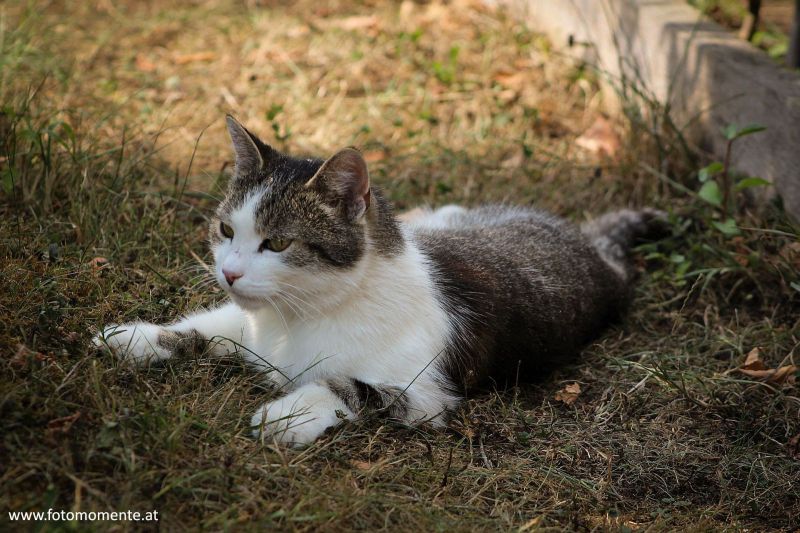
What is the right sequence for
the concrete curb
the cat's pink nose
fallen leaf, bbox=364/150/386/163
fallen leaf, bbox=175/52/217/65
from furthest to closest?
fallen leaf, bbox=175/52/217/65, fallen leaf, bbox=364/150/386/163, the concrete curb, the cat's pink nose

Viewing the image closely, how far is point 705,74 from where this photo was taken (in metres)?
4.72

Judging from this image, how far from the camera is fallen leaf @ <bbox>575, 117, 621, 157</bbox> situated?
512 centimetres

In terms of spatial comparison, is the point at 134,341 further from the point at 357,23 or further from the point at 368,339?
the point at 357,23

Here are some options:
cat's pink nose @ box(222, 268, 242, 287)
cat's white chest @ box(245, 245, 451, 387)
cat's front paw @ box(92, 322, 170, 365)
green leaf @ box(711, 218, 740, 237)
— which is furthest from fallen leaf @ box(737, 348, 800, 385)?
cat's front paw @ box(92, 322, 170, 365)

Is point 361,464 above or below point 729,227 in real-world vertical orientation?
below

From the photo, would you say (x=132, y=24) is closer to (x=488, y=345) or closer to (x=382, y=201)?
(x=382, y=201)

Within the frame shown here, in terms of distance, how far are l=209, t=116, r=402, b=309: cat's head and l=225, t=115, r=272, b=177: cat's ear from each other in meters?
0.01

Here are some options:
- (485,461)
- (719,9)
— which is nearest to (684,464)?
(485,461)

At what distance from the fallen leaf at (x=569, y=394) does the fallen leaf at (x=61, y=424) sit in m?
1.92

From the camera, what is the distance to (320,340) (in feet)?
9.89

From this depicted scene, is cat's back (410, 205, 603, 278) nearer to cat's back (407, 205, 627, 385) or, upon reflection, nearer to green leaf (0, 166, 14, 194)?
cat's back (407, 205, 627, 385)

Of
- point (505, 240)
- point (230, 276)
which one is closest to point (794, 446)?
point (505, 240)

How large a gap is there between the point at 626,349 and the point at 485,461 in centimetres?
123

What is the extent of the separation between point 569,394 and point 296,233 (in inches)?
55.0
